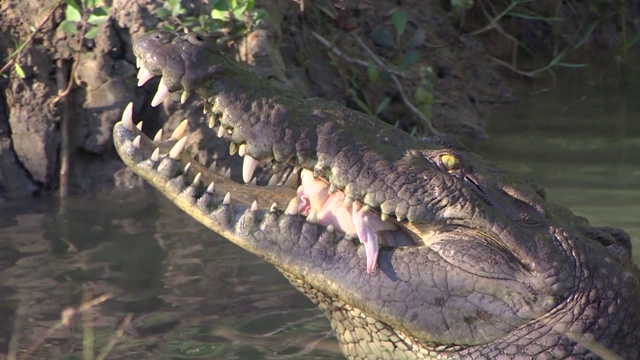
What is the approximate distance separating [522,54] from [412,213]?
6588mm

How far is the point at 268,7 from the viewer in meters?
6.52

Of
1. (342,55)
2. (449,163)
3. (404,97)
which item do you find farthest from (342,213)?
(342,55)

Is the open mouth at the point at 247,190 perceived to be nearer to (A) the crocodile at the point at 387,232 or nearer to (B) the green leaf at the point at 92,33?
(A) the crocodile at the point at 387,232

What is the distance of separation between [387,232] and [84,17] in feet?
10.2

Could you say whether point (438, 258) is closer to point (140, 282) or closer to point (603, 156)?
point (140, 282)

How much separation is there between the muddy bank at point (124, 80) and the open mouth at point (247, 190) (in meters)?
2.63

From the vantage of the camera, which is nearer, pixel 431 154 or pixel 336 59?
pixel 431 154

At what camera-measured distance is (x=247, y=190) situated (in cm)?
366

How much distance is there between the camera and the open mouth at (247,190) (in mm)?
3432

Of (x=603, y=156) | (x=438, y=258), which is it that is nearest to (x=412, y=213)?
(x=438, y=258)

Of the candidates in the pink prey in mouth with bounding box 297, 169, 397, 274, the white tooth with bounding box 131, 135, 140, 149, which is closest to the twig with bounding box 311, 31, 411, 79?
the pink prey in mouth with bounding box 297, 169, 397, 274

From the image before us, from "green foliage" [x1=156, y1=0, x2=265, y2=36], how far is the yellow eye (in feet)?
7.84

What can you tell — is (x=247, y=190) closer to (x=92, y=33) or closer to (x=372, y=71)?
(x=92, y=33)

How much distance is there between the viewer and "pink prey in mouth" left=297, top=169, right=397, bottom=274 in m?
3.42
